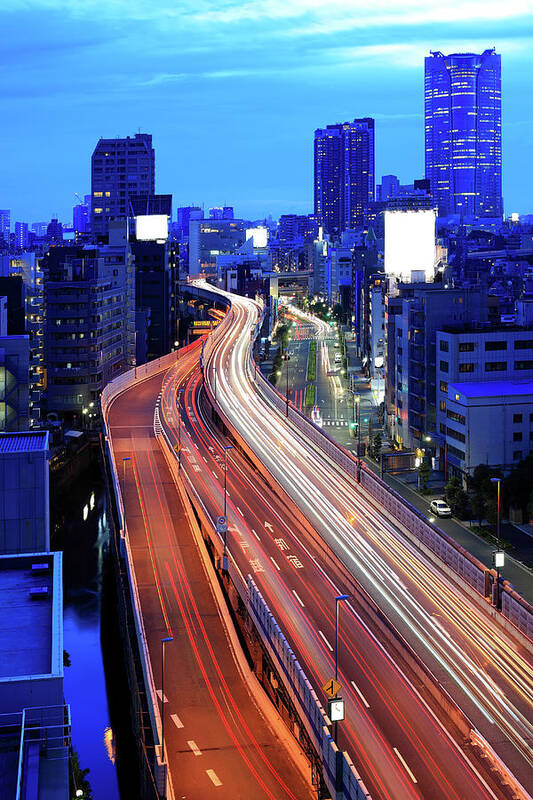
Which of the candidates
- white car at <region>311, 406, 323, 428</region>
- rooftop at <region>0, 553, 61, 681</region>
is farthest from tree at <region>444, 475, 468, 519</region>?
rooftop at <region>0, 553, 61, 681</region>

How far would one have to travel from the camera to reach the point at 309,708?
2162 centimetres

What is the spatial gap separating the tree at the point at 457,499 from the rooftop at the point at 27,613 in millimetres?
25352

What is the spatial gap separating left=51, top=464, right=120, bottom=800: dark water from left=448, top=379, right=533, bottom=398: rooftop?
18964mm

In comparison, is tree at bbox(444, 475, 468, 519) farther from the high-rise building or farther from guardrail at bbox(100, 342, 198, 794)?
the high-rise building

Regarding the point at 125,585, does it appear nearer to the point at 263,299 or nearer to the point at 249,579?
the point at 249,579

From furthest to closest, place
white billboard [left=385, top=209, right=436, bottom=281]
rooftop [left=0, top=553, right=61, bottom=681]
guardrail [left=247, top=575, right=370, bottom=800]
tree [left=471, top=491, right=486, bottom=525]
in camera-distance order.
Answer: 1. white billboard [left=385, top=209, right=436, bottom=281]
2. tree [left=471, top=491, right=486, bottom=525]
3. guardrail [left=247, top=575, right=370, bottom=800]
4. rooftop [left=0, top=553, right=61, bottom=681]

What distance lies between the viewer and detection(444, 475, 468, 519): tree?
42500mm

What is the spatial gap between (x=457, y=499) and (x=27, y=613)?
90.3ft

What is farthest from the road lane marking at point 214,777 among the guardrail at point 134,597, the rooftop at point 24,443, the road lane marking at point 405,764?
the rooftop at point 24,443

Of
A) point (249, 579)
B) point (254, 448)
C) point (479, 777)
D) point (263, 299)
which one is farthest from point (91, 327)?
point (263, 299)

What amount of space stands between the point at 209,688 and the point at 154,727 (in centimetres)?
324

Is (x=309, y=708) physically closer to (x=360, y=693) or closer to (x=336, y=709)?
(x=336, y=709)

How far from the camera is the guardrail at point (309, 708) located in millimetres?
18984

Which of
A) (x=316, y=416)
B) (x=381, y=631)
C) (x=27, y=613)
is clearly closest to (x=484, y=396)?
(x=381, y=631)
